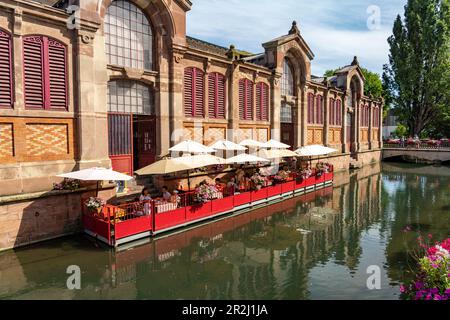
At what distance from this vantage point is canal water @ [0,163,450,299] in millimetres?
8977

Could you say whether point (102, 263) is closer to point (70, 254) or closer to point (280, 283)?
point (70, 254)

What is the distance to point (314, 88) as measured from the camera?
32.1 metres

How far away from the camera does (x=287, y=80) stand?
29.1 meters

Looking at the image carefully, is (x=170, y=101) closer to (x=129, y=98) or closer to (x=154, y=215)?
(x=129, y=98)

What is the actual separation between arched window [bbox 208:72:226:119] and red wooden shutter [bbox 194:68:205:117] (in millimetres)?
695

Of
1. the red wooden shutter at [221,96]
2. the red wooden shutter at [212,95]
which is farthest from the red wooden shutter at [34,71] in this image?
the red wooden shutter at [221,96]

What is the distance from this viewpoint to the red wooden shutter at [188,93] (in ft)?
62.9

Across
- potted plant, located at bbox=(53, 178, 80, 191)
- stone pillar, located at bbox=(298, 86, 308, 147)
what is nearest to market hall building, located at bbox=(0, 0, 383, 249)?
potted plant, located at bbox=(53, 178, 80, 191)

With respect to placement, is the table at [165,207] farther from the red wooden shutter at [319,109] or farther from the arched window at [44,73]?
the red wooden shutter at [319,109]

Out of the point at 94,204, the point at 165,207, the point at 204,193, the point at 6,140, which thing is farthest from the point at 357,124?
the point at 6,140

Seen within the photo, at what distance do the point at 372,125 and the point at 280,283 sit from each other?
→ 42962 mm

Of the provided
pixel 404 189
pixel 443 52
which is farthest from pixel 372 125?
pixel 404 189

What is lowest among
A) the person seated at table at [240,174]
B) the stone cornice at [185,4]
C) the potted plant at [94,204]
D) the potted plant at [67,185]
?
the potted plant at [94,204]

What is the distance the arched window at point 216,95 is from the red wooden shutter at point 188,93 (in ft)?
5.66
